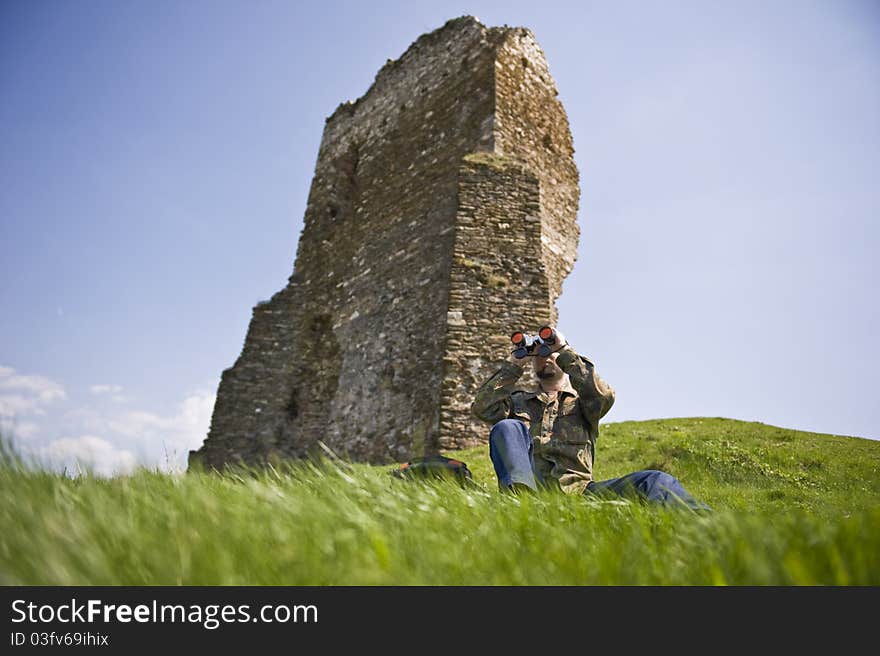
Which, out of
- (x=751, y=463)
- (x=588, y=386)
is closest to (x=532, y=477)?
(x=588, y=386)

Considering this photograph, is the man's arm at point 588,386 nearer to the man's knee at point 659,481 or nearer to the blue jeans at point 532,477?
the blue jeans at point 532,477

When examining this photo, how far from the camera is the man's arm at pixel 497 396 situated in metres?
3.88

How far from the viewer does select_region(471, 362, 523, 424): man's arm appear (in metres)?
3.88

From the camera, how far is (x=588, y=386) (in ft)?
11.4

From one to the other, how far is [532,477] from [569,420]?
732 mm

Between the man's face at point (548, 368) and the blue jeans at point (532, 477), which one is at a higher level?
the man's face at point (548, 368)

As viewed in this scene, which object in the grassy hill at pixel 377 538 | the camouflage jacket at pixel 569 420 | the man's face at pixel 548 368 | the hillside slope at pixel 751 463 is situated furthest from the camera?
the hillside slope at pixel 751 463

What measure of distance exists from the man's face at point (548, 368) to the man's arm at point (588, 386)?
5.5 inches

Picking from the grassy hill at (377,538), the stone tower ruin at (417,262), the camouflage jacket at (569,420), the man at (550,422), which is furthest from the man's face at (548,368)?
the stone tower ruin at (417,262)

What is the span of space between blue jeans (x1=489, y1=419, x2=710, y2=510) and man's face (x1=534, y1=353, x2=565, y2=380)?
0.52 metres
